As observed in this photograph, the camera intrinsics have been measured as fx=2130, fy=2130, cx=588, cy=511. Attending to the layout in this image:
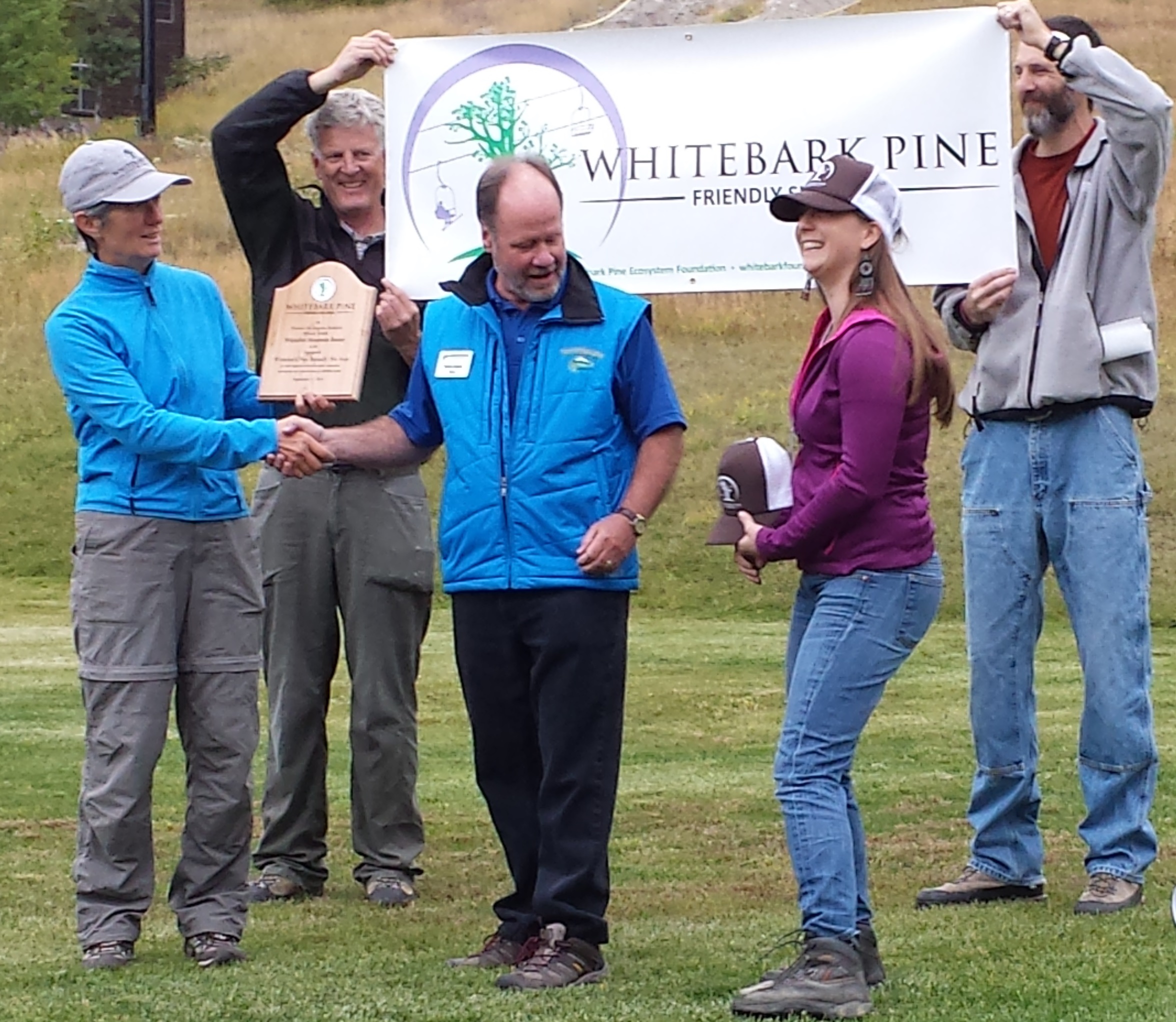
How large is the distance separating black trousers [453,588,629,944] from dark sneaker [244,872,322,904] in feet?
4.90

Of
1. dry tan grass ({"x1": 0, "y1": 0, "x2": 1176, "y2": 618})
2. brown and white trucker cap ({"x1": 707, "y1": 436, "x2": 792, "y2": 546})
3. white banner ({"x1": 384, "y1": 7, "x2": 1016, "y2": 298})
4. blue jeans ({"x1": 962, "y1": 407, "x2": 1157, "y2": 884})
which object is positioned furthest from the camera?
dry tan grass ({"x1": 0, "y1": 0, "x2": 1176, "y2": 618})

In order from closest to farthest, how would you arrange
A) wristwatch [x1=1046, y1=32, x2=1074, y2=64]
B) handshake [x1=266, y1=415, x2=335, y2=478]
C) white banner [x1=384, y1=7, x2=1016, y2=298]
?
wristwatch [x1=1046, y1=32, x2=1074, y2=64], handshake [x1=266, y1=415, x2=335, y2=478], white banner [x1=384, y1=7, x2=1016, y2=298]

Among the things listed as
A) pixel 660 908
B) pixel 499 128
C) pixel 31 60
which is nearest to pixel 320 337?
pixel 499 128

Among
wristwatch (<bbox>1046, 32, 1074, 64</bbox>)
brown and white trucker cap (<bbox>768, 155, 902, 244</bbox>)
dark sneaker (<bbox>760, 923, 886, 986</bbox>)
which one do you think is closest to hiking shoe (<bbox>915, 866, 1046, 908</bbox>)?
dark sneaker (<bbox>760, 923, 886, 986</bbox>)

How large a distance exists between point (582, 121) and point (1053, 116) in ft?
4.59

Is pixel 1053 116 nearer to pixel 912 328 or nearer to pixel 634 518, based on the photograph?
pixel 912 328

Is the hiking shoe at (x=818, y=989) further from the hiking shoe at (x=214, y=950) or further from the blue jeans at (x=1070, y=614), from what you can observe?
the hiking shoe at (x=214, y=950)

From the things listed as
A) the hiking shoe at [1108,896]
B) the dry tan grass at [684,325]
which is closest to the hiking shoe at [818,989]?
the hiking shoe at [1108,896]

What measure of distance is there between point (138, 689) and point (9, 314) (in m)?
23.7

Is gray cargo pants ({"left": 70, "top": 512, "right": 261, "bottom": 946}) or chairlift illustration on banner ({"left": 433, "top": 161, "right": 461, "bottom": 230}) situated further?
chairlift illustration on banner ({"left": 433, "top": 161, "right": 461, "bottom": 230})

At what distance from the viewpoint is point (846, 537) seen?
16.3 feet

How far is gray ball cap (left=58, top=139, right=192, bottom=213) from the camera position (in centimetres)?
555

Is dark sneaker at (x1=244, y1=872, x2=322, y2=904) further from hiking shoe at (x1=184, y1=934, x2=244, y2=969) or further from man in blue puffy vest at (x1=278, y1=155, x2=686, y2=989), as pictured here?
man in blue puffy vest at (x1=278, y1=155, x2=686, y2=989)

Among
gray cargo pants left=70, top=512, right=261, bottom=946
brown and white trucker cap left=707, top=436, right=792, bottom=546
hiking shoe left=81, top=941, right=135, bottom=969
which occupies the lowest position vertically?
hiking shoe left=81, top=941, right=135, bottom=969
